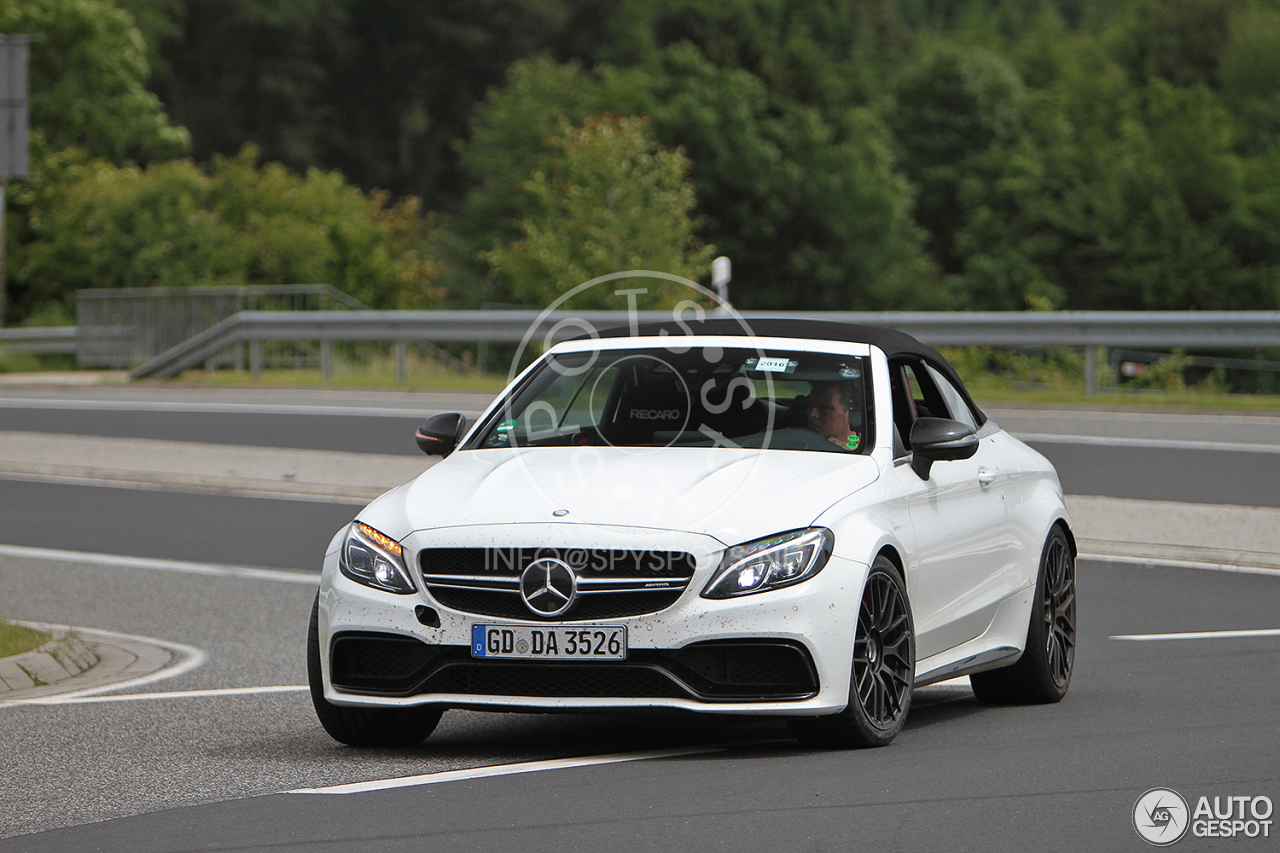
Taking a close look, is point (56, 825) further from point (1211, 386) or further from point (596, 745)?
point (1211, 386)

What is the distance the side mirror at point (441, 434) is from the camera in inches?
298

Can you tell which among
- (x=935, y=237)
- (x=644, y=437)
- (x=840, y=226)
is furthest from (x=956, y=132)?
(x=644, y=437)

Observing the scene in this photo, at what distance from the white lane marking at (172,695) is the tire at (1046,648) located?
2997mm

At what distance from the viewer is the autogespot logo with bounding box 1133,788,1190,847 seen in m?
5.20

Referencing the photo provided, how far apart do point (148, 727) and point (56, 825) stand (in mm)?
1951

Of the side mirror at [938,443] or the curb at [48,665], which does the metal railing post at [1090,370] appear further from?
the side mirror at [938,443]

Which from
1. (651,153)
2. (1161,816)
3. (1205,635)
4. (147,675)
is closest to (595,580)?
(1161,816)

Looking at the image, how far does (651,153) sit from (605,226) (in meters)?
18.0

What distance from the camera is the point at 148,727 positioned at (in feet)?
24.5

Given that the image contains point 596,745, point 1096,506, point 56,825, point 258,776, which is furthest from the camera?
point 1096,506

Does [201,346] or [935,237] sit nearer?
[201,346]

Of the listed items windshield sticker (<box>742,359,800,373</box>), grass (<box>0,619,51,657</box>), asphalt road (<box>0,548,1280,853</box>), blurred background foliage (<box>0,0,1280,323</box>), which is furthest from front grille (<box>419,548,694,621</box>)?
blurred background foliage (<box>0,0,1280,323</box>)

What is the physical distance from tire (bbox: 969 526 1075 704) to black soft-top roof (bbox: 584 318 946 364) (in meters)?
1.03

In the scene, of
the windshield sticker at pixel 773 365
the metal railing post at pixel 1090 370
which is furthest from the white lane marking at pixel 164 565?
the metal railing post at pixel 1090 370
